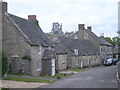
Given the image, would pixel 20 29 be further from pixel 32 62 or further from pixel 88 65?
pixel 88 65

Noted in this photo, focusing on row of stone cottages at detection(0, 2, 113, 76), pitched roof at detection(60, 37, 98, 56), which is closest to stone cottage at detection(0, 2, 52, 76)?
row of stone cottages at detection(0, 2, 113, 76)

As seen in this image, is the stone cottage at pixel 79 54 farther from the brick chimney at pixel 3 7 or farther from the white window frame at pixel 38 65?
the brick chimney at pixel 3 7

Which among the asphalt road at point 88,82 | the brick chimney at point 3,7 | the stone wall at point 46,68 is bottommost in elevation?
the asphalt road at point 88,82

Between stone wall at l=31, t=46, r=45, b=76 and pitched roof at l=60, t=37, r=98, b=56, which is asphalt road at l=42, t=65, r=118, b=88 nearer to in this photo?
stone wall at l=31, t=46, r=45, b=76

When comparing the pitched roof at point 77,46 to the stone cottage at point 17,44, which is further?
the pitched roof at point 77,46

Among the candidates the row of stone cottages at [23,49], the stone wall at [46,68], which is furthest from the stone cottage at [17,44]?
the stone wall at [46,68]

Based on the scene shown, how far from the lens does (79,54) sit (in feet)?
198

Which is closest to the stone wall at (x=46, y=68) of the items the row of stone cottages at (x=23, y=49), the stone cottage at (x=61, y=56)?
the row of stone cottages at (x=23, y=49)

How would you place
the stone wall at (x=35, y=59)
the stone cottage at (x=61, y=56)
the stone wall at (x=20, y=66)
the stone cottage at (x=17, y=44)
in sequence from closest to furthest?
the stone wall at (x=20, y=66) < the stone cottage at (x=17, y=44) < the stone wall at (x=35, y=59) < the stone cottage at (x=61, y=56)

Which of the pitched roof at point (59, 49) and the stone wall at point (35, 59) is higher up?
the pitched roof at point (59, 49)

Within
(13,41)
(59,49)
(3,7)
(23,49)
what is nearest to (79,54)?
(59,49)

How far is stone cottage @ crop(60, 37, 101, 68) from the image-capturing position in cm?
5684

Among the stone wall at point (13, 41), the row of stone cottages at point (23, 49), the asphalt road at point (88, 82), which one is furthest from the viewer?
the stone wall at point (13, 41)

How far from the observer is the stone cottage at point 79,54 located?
56844mm
